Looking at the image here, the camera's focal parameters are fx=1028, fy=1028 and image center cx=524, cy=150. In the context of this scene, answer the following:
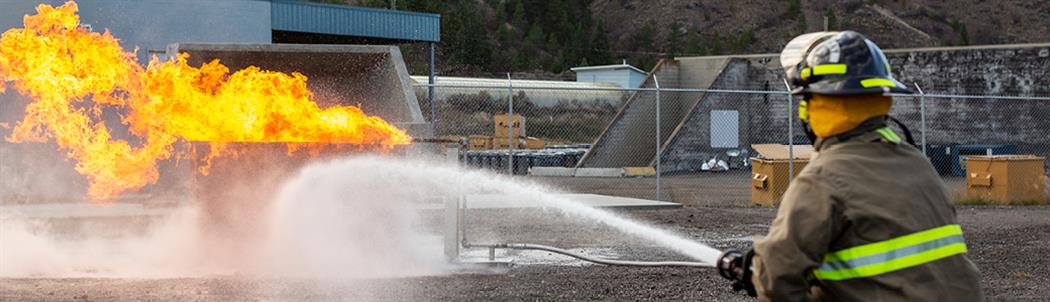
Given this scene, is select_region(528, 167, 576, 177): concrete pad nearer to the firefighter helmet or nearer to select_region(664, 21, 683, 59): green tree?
the firefighter helmet

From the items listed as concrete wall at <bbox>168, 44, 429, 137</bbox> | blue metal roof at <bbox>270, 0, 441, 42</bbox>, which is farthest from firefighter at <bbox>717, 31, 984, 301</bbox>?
blue metal roof at <bbox>270, 0, 441, 42</bbox>

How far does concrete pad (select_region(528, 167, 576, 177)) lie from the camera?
2300cm

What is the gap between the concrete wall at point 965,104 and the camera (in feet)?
78.9

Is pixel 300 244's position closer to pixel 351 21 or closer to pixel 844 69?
pixel 844 69

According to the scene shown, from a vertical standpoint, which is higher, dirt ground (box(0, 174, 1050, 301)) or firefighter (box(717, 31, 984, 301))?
firefighter (box(717, 31, 984, 301))

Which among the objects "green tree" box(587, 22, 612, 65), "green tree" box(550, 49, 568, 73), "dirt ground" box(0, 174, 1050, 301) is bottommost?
"dirt ground" box(0, 174, 1050, 301)

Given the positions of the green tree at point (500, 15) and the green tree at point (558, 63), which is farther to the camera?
the green tree at point (500, 15)

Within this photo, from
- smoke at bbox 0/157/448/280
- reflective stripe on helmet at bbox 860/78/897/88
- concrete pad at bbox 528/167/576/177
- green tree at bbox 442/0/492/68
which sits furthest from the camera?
green tree at bbox 442/0/492/68

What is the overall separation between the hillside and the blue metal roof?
118 ft

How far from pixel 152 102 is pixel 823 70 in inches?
274

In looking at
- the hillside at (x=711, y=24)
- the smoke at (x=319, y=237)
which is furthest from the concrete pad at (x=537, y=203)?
the hillside at (x=711, y=24)

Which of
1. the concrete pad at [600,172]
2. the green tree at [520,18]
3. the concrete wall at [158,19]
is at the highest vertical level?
the green tree at [520,18]

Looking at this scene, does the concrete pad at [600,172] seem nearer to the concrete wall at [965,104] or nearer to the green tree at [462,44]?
the concrete wall at [965,104]

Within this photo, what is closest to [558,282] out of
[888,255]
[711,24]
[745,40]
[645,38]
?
[888,255]
